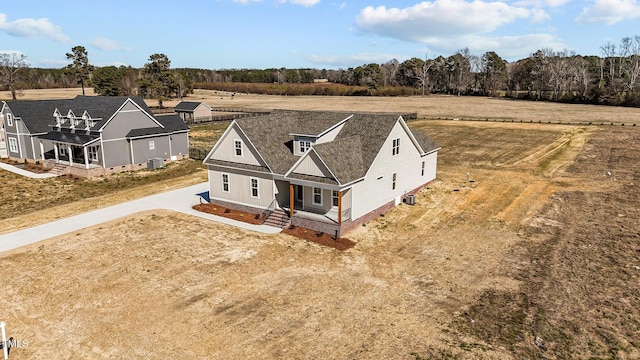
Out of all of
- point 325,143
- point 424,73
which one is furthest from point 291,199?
point 424,73

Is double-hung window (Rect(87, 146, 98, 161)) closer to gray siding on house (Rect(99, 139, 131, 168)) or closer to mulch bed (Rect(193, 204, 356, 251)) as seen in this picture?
gray siding on house (Rect(99, 139, 131, 168))

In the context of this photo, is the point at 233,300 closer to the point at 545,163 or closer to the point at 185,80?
the point at 545,163

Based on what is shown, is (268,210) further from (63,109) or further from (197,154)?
(63,109)

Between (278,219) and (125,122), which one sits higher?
(125,122)

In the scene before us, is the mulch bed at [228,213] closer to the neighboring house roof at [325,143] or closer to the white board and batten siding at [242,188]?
the white board and batten siding at [242,188]

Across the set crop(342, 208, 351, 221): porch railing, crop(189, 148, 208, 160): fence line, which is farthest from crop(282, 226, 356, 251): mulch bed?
crop(189, 148, 208, 160): fence line

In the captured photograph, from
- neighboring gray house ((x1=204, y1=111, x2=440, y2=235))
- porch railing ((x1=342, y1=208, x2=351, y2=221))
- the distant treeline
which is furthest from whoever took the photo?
the distant treeline
